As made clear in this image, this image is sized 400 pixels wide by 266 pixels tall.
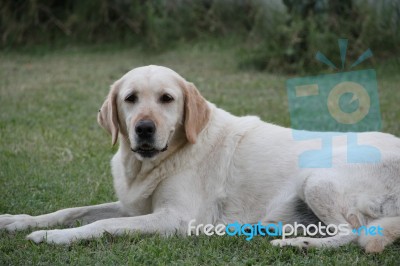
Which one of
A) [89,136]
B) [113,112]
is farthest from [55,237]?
[89,136]

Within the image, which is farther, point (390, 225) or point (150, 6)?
point (150, 6)

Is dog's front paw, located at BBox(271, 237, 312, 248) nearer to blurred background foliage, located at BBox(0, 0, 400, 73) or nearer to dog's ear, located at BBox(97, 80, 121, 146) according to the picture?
dog's ear, located at BBox(97, 80, 121, 146)

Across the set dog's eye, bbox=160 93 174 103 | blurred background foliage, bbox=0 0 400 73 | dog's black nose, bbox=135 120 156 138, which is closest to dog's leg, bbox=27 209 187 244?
dog's black nose, bbox=135 120 156 138

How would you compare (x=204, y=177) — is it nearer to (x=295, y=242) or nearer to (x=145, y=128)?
(x=145, y=128)

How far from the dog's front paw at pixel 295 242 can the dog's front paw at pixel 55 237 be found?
1314 millimetres

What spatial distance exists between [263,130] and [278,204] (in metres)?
0.67

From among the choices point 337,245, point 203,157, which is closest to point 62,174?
point 203,157

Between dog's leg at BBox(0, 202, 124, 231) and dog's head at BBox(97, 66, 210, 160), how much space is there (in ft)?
2.03

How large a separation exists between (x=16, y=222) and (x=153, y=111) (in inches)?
50.7

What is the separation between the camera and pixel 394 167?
4.19m

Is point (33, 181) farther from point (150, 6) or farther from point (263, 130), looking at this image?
point (150, 6)

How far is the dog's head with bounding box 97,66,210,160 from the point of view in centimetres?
415

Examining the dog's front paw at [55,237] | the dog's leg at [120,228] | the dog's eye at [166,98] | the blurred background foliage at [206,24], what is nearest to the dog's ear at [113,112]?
the dog's eye at [166,98]

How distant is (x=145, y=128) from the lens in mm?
4090
